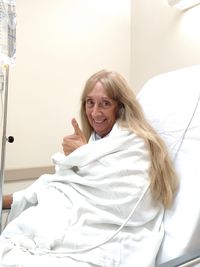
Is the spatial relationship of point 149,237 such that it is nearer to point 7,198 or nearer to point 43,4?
point 7,198

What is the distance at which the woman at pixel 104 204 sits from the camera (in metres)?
1.07

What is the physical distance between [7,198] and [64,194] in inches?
13.7

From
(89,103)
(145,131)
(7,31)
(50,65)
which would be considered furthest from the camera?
(50,65)

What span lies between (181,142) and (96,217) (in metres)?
0.48

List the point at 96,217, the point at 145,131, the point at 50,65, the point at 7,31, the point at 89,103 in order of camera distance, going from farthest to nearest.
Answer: the point at 50,65, the point at 7,31, the point at 89,103, the point at 145,131, the point at 96,217

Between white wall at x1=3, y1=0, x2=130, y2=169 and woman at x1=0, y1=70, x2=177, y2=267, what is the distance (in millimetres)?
779

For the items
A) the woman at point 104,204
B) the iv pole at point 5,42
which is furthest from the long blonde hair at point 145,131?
the iv pole at point 5,42

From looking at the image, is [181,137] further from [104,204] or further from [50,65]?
[50,65]

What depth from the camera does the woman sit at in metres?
1.07

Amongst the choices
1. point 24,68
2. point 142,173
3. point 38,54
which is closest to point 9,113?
point 24,68

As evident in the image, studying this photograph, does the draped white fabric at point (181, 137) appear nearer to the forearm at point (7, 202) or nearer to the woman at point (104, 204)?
the woman at point (104, 204)

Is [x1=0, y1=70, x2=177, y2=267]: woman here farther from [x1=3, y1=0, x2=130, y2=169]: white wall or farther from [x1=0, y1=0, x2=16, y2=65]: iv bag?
[x1=3, y1=0, x2=130, y2=169]: white wall

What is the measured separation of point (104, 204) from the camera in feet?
3.71

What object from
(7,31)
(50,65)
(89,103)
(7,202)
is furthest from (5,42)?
(7,202)
